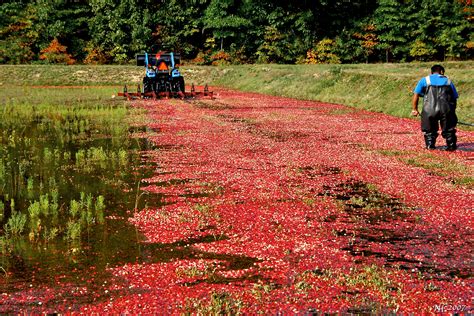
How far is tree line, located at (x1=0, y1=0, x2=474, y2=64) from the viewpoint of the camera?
7281cm

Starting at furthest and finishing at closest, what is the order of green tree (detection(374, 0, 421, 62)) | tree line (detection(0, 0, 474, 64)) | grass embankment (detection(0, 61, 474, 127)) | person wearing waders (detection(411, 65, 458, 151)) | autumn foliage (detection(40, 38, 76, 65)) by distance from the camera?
autumn foliage (detection(40, 38, 76, 65)) < green tree (detection(374, 0, 421, 62)) < tree line (detection(0, 0, 474, 64)) < grass embankment (detection(0, 61, 474, 127)) < person wearing waders (detection(411, 65, 458, 151))

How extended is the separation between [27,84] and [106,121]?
35.7m

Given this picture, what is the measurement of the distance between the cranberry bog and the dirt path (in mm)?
31

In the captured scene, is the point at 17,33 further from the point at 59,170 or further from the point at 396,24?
the point at 59,170

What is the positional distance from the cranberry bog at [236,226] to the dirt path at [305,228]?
0.03 m

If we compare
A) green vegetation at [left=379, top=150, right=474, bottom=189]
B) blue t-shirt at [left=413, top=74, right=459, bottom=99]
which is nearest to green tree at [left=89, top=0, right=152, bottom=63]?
blue t-shirt at [left=413, top=74, right=459, bottom=99]

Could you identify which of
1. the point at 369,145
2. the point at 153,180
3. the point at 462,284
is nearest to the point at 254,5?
the point at 369,145

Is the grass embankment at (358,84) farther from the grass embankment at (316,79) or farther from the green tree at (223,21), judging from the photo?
the green tree at (223,21)

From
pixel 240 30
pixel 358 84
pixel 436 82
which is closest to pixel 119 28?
pixel 240 30

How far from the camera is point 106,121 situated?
26484mm

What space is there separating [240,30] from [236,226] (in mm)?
73625

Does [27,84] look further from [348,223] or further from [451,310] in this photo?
[451,310]

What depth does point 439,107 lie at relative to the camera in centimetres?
1781

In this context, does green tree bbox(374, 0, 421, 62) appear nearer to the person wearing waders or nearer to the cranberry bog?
the cranberry bog
